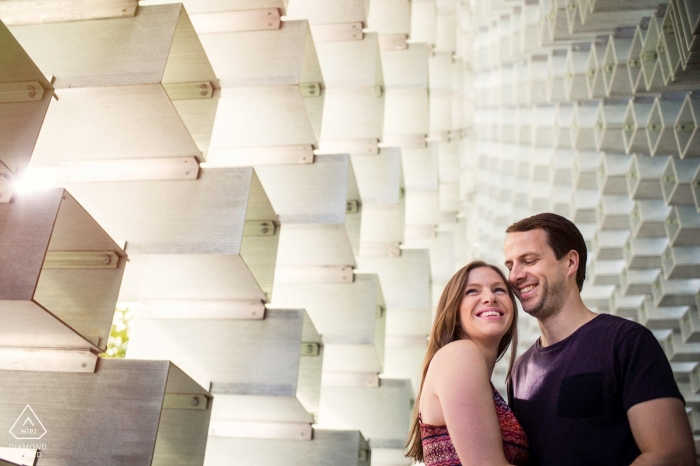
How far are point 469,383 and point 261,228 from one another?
1.21 m

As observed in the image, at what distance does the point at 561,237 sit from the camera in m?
1.77

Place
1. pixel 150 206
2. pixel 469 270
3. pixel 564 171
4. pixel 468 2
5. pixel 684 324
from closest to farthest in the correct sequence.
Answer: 1. pixel 469 270
2. pixel 150 206
3. pixel 684 324
4. pixel 564 171
5. pixel 468 2

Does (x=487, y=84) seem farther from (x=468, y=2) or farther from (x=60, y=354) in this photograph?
(x=60, y=354)

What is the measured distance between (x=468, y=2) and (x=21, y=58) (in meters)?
4.93

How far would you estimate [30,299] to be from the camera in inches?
56.5

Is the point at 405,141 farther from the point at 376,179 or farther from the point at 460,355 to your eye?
the point at 460,355

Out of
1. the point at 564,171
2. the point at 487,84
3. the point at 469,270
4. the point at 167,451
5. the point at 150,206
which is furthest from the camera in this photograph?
the point at 487,84

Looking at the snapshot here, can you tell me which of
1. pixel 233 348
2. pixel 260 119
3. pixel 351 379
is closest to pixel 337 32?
pixel 260 119

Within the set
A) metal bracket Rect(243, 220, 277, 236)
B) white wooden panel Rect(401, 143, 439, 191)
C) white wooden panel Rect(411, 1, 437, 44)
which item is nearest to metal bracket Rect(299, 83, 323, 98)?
metal bracket Rect(243, 220, 277, 236)

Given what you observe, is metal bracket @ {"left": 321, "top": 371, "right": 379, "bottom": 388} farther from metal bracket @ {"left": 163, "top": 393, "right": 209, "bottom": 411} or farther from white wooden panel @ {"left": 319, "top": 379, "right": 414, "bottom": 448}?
metal bracket @ {"left": 163, "top": 393, "right": 209, "bottom": 411}

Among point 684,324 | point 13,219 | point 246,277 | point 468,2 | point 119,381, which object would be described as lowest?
point 119,381

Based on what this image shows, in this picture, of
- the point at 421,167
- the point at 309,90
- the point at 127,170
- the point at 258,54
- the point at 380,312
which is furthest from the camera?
the point at 421,167

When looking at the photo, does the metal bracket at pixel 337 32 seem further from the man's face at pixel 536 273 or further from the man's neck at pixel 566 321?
the man's neck at pixel 566 321

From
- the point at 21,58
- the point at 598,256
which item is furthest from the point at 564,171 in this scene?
the point at 21,58
